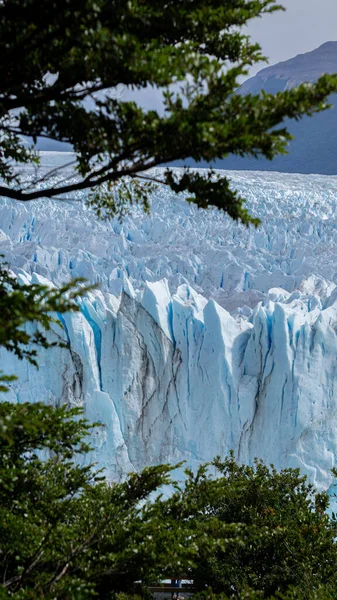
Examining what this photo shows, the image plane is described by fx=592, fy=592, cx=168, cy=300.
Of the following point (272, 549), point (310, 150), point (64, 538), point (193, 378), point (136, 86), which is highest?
point (310, 150)

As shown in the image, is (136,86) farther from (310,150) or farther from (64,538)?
(310,150)

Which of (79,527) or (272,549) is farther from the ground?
(79,527)

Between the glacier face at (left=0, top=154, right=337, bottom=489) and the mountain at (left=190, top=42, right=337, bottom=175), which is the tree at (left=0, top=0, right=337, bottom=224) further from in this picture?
the mountain at (left=190, top=42, right=337, bottom=175)

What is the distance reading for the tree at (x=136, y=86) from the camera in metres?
2.75

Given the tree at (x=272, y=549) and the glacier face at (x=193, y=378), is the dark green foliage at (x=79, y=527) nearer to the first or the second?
the tree at (x=272, y=549)

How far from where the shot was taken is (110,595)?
409cm

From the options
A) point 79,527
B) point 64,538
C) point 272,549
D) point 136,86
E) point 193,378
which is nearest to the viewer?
point 136,86

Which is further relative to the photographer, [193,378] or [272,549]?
Answer: [193,378]

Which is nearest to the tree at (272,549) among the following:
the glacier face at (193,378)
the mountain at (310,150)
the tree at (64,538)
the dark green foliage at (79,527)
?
the dark green foliage at (79,527)

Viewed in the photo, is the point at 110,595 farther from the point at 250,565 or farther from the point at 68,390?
the point at 68,390

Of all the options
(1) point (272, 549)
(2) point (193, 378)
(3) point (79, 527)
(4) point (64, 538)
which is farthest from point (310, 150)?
(4) point (64, 538)

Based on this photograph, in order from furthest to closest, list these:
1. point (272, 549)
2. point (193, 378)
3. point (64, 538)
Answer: point (193, 378) → point (272, 549) → point (64, 538)

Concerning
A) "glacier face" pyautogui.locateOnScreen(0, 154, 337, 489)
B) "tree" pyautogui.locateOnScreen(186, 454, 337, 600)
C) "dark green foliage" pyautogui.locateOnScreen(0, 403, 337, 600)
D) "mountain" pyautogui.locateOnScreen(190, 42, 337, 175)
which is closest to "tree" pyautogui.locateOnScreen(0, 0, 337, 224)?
"dark green foliage" pyautogui.locateOnScreen(0, 403, 337, 600)

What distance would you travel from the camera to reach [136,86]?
2.94 m
